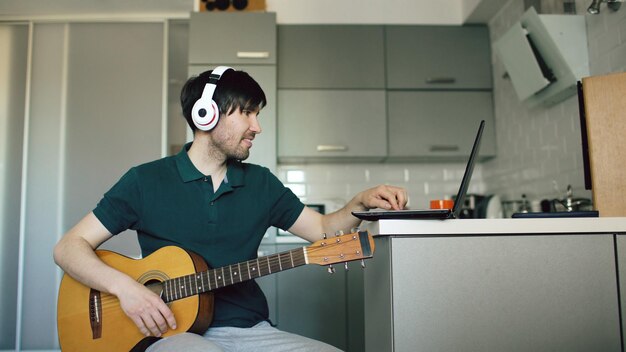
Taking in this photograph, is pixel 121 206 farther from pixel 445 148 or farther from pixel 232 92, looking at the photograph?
pixel 445 148

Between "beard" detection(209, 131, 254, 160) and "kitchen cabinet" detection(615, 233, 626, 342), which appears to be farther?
"beard" detection(209, 131, 254, 160)

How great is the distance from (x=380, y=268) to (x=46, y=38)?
125 inches

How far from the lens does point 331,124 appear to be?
3447mm

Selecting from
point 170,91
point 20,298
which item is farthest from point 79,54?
point 20,298

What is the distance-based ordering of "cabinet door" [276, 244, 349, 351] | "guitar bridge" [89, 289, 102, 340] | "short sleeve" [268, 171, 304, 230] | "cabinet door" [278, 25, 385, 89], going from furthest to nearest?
"cabinet door" [278, 25, 385, 89]
"cabinet door" [276, 244, 349, 351]
"short sleeve" [268, 171, 304, 230]
"guitar bridge" [89, 289, 102, 340]

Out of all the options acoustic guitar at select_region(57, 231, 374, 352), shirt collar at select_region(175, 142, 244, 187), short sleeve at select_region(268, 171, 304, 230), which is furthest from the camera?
short sleeve at select_region(268, 171, 304, 230)

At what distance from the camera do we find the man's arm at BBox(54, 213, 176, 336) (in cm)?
146

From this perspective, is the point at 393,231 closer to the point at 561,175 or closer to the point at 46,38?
the point at 561,175

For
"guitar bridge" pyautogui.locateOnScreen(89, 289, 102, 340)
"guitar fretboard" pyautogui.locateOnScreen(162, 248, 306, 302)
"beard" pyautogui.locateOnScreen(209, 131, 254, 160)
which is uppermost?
"beard" pyautogui.locateOnScreen(209, 131, 254, 160)

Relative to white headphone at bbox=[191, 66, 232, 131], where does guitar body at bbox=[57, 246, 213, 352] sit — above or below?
below

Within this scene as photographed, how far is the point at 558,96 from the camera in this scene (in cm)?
269

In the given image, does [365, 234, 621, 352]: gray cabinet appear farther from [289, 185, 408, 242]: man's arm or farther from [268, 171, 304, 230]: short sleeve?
[268, 171, 304, 230]: short sleeve

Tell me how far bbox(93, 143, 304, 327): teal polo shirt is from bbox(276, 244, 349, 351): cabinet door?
1483 millimetres

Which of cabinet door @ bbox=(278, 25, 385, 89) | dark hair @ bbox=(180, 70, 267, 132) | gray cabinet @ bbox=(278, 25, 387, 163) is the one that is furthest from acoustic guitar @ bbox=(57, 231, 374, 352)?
cabinet door @ bbox=(278, 25, 385, 89)
